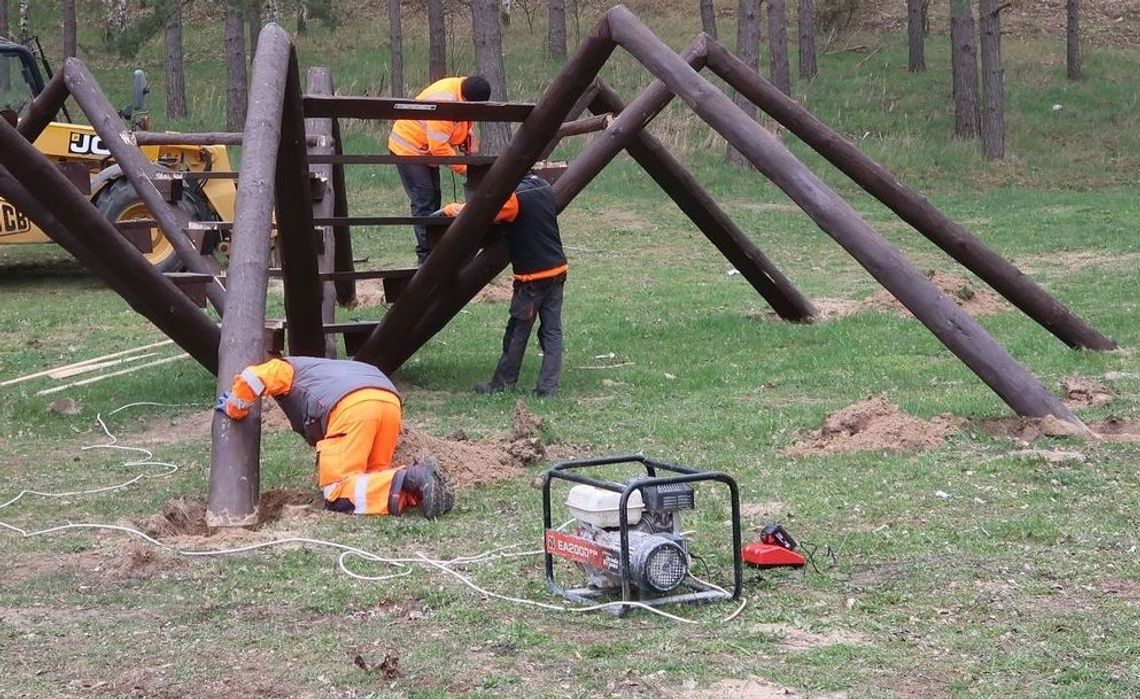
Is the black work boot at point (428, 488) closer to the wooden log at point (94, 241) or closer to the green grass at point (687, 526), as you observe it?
the green grass at point (687, 526)

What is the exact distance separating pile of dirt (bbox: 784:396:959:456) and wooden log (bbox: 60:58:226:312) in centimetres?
458

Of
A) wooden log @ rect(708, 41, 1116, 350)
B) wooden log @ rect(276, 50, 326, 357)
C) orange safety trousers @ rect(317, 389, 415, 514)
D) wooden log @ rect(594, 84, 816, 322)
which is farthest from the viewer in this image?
wooden log @ rect(594, 84, 816, 322)

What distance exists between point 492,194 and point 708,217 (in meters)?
3.18

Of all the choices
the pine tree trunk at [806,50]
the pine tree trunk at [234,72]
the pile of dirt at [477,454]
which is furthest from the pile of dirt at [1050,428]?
the pine tree trunk at [806,50]

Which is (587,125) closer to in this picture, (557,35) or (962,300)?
(962,300)

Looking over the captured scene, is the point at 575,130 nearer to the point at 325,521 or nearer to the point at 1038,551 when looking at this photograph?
the point at 325,521

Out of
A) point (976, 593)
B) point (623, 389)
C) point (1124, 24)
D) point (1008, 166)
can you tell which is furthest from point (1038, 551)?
point (1124, 24)

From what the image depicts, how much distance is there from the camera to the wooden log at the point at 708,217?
12633 mm

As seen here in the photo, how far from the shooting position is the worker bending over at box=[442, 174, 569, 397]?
427 inches

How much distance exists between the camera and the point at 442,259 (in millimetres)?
10664

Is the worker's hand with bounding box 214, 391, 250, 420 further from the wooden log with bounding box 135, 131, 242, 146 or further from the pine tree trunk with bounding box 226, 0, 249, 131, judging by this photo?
the pine tree trunk with bounding box 226, 0, 249, 131

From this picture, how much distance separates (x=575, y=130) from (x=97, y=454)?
4.81 meters

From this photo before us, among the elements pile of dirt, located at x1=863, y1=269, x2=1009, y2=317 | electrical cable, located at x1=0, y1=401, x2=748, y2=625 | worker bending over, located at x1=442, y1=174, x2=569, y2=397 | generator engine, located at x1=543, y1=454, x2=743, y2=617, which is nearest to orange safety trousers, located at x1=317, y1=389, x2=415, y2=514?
electrical cable, located at x1=0, y1=401, x2=748, y2=625

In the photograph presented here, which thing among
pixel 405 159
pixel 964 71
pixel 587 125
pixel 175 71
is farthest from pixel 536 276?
pixel 175 71
